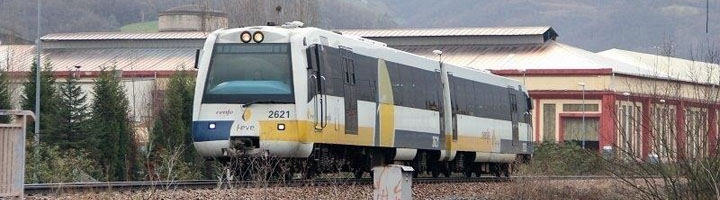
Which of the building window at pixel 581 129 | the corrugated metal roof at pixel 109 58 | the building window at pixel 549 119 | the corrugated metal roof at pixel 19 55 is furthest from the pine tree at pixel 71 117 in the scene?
the building window at pixel 549 119

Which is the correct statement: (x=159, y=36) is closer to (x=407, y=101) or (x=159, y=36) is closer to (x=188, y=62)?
(x=188, y=62)

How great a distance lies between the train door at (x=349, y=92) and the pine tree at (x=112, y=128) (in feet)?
55.8

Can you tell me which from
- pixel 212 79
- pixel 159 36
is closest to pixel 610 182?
pixel 212 79

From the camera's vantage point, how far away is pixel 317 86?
87.5 ft

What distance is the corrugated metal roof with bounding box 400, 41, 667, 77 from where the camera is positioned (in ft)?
291

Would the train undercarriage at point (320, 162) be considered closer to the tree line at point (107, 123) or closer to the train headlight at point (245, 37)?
the train headlight at point (245, 37)

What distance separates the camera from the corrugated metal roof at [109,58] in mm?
87812

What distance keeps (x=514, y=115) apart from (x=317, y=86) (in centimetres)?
1647

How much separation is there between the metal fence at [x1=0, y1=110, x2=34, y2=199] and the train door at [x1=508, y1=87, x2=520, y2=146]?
2539cm

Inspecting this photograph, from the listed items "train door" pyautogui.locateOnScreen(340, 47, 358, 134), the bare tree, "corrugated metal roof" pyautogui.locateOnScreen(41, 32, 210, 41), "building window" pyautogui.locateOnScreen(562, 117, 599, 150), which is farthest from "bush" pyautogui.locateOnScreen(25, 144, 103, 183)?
"corrugated metal roof" pyautogui.locateOnScreen(41, 32, 210, 41)

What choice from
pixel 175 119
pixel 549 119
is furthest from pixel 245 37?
pixel 549 119

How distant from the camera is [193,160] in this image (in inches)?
1737

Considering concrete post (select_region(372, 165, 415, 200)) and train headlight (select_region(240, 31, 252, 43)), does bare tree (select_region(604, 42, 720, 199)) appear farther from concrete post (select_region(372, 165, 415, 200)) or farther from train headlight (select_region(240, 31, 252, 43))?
concrete post (select_region(372, 165, 415, 200))

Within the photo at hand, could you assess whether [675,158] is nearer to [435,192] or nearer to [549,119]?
[435,192]
